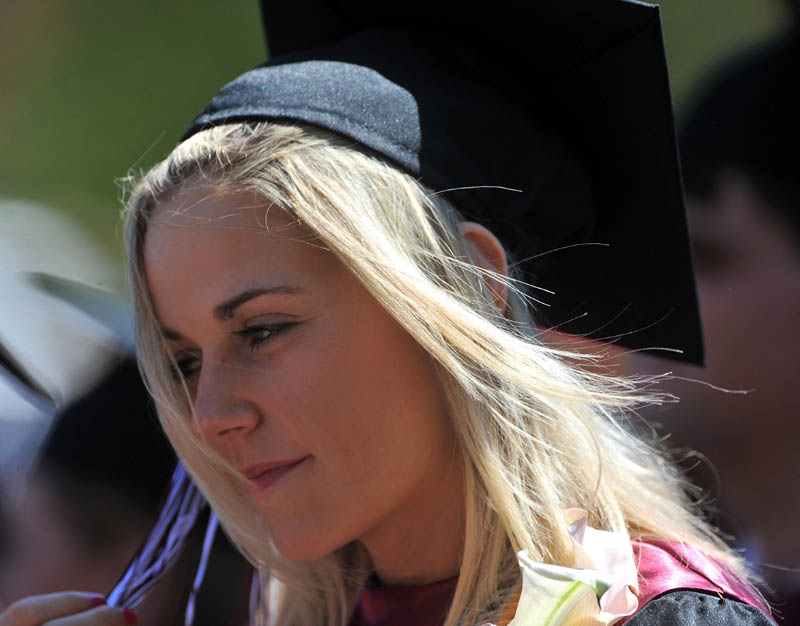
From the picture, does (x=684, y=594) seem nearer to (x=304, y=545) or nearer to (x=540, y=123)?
(x=304, y=545)

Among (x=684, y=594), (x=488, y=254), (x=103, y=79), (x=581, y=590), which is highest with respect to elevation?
(x=103, y=79)

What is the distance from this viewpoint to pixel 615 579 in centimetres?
118

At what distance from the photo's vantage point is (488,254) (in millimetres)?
1519

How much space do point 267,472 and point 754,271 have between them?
3.95ft

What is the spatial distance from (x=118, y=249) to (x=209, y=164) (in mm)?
845

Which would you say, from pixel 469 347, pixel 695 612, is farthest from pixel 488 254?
pixel 695 612

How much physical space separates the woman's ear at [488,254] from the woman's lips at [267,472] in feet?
1.35

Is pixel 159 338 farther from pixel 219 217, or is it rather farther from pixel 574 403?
pixel 574 403

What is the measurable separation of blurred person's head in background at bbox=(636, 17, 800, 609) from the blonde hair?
61 centimetres

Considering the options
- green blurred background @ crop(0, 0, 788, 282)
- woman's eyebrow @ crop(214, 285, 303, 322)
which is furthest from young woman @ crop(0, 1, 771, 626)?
green blurred background @ crop(0, 0, 788, 282)

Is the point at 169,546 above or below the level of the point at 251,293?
below

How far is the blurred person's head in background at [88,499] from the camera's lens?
5.78 ft

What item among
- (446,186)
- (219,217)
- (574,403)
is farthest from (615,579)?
(219,217)

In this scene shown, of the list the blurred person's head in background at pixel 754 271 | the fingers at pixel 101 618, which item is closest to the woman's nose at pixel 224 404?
the fingers at pixel 101 618
